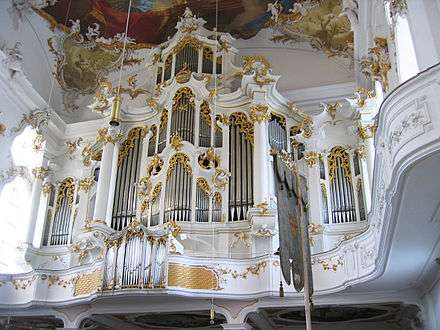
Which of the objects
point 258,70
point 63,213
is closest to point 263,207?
point 258,70

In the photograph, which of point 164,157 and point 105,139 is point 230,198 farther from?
point 105,139

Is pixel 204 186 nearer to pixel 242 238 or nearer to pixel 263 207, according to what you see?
pixel 242 238

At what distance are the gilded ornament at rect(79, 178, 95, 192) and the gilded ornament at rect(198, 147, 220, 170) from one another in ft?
13.0

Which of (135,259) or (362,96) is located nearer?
(135,259)

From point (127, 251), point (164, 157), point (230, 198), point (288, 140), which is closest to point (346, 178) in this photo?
point (288, 140)

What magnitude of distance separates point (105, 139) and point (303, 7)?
7842 millimetres

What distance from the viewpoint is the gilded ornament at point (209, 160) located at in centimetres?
1573

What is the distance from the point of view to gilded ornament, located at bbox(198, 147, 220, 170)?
1573cm

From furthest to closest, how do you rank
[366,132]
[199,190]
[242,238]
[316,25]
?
[316,25]
[199,190]
[366,132]
[242,238]

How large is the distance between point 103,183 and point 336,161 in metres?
6.89

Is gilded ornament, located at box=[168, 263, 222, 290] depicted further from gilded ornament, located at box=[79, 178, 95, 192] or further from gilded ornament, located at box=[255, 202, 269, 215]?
gilded ornament, located at box=[79, 178, 95, 192]

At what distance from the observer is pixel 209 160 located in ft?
51.9

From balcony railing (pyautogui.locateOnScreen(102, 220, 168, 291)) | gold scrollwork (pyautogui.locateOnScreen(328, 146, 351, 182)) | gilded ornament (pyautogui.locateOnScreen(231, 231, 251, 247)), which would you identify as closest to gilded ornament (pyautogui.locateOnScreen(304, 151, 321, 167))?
gold scrollwork (pyautogui.locateOnScreen(328, 146, 351, 182))

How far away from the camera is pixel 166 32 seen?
19750 mm
